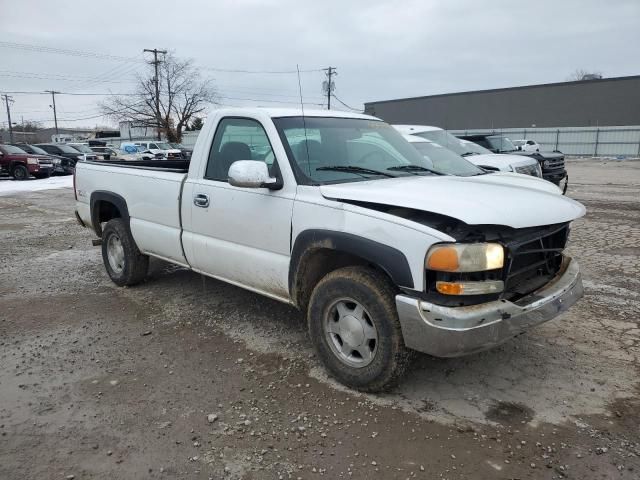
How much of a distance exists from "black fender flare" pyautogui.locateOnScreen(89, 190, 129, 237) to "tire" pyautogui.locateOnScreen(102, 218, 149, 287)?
0.13 metres

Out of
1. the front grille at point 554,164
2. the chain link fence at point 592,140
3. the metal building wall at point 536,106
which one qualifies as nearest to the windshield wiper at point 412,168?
the front grille at point 554,164

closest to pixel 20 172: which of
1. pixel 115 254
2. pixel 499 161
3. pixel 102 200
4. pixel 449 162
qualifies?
pixel 102 200

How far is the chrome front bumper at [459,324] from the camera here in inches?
113

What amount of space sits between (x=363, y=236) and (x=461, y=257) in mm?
626

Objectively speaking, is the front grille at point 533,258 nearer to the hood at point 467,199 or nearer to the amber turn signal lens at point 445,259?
the hood at point 467,199

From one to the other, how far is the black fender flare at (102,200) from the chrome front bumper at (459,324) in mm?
3655

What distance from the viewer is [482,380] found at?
3602 millimetres

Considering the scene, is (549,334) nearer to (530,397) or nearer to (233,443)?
(530,397)

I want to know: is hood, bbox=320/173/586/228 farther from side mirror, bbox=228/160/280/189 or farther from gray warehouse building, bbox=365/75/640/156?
gray warehouse building, bbox=365/75/640/156

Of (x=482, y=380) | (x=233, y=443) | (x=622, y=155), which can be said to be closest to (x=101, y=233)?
(x=233, y=443)

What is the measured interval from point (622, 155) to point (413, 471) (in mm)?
43018

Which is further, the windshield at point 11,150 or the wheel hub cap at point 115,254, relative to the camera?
the windshield at point 11,150

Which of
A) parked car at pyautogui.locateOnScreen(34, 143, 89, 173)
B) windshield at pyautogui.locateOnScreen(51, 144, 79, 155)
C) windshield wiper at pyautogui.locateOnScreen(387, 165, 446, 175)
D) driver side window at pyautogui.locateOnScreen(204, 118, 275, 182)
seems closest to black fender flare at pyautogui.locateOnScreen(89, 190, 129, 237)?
driver side window at pyautogui.locateOnScreen(204, 118, 275, 182)

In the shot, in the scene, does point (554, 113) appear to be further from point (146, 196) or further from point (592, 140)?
point (146, 196)
